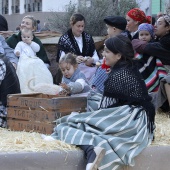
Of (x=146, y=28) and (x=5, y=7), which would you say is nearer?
(x=146, y=28)

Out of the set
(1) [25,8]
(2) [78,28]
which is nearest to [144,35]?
(2) [78,28]

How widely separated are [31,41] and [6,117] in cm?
235

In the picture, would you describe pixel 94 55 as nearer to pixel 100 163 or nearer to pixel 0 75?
pixel 0 75

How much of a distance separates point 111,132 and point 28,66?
293 cm

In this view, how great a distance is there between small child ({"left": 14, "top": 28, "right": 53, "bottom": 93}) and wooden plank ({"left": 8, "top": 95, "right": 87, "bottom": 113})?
1586mm

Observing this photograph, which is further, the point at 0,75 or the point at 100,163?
the point at 0,75

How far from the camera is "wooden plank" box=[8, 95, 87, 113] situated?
6.36 metres

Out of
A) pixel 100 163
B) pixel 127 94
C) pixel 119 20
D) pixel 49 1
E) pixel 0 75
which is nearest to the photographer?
pixel 100 163

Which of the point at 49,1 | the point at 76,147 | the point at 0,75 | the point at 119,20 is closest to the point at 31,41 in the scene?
the point at 119,20

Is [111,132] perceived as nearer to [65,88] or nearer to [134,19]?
[65,88]

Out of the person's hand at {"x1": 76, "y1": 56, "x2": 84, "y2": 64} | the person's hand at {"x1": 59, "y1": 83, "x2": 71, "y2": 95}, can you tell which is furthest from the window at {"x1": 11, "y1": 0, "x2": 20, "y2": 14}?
the person's hand at {"x1": 59, "y1": 83, "x2": 71, "y2": 95}

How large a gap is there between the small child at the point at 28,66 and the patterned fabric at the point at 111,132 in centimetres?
234

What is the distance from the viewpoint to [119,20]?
8.45 m

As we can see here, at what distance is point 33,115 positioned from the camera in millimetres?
6535
